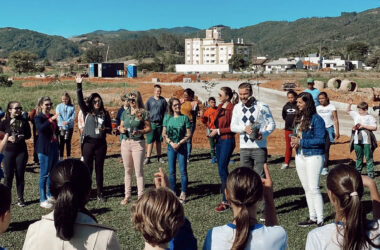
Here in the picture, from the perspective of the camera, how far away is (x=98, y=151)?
23.9ft

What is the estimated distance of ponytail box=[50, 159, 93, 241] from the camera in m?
2.48

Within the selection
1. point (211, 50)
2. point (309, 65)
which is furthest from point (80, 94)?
point (211, 50)

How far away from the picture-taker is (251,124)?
6238 millimetres

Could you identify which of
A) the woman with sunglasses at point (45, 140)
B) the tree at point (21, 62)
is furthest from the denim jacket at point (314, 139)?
the tree at point (21, 62)

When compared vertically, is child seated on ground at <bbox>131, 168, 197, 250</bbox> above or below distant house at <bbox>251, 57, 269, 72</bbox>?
below

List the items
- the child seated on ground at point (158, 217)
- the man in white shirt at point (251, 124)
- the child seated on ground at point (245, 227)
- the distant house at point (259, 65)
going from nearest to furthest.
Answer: the child seated on ground at point (158, 217) < the child seated on ground at point (245, 227) < the man in white shirt at point (251, 124) < the distant house at point (259, 65)

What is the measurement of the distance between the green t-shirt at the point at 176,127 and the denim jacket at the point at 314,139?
7.05 ft

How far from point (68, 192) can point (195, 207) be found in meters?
4.91

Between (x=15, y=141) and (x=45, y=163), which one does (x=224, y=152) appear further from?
(x=15, y=141)

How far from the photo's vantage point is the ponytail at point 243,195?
8.40ft

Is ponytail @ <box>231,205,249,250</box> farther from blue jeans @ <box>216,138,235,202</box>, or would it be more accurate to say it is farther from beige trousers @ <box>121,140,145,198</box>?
beige trousers @ <box>121,140,145,198</box>

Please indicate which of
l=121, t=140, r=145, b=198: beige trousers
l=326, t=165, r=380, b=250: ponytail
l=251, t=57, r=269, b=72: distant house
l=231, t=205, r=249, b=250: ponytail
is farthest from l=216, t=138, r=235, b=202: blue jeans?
l=251, t=57, r=269, b=72: distant house

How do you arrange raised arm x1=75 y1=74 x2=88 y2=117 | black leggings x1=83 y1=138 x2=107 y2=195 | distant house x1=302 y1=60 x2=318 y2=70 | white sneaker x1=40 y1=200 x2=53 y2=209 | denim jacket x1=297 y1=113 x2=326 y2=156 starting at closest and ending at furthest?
denim jacket x1=297 y1=113 x2=326 y2=156 < raised arm x1=75 y1=74 x2=88 y2=117 < black leggings x1=83 y1=138 x2=107 y2=195 < white sneaker x1=40 y1=200 x2=53 y2=209 < distant house x1=302 y1=60 x2=318 y2=70

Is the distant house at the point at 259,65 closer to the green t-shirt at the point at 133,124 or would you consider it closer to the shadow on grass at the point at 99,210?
the green t-shirt at the point at 133,124
